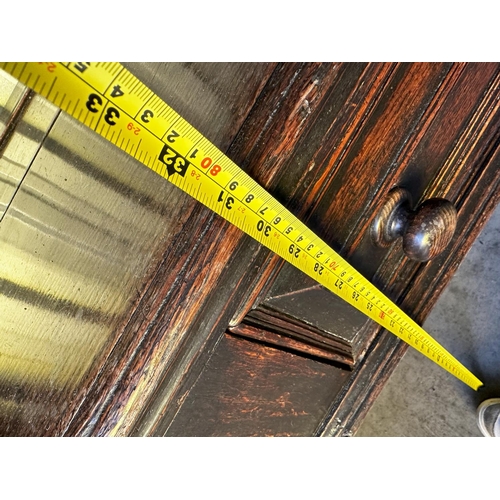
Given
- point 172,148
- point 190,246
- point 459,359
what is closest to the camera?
point 172,148

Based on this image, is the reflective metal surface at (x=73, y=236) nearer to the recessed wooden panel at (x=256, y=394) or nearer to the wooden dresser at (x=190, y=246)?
the wooden dresser at (x=190, y=246)

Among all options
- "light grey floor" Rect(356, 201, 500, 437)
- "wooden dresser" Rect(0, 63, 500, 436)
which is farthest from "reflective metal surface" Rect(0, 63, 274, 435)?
"light grey floor" Rect(356, 201, 500, 437)

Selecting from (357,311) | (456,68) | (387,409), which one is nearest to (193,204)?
(357,311)

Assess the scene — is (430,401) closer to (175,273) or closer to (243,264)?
(243,264)

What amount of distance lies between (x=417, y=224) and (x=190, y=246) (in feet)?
1.68

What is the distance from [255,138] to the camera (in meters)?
0.72

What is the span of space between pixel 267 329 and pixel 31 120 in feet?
2.03

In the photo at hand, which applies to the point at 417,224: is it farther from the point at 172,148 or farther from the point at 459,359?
the point at 459,359

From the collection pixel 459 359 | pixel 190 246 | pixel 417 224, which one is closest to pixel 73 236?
pixel 190 246

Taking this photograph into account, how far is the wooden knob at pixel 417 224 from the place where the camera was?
0.95m

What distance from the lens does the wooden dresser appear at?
63cm

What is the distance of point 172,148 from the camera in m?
0.60

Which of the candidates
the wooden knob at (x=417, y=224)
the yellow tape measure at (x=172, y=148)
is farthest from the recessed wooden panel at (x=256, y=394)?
the wooden knob at (x=417, y=224)

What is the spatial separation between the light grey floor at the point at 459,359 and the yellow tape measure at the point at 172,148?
1.23 m
